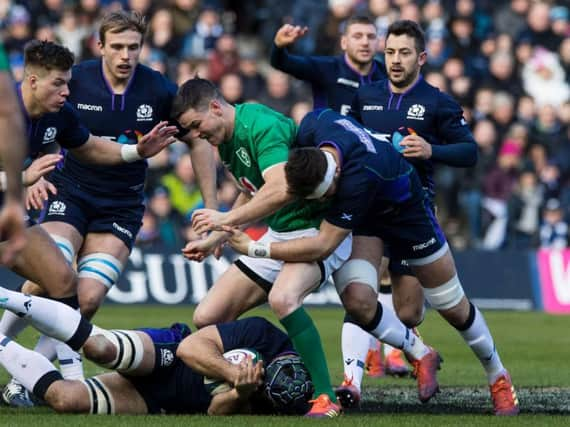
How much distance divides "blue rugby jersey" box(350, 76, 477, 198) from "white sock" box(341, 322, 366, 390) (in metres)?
1.26

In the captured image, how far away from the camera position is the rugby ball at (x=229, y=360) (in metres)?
8.60

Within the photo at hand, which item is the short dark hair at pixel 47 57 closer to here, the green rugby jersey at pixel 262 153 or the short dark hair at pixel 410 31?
the green rugby jersey at pixel 262 153

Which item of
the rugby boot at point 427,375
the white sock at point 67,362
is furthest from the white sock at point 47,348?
the rugby boot at point 427,375

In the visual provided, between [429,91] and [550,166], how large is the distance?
1013 centimetres

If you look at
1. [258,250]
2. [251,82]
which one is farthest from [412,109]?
[251,82]

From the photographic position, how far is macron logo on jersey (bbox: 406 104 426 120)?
10523 millimetres

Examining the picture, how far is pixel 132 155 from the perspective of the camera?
9.95 metres

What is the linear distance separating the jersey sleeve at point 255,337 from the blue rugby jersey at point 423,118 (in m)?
2.12

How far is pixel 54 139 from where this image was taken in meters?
9.72

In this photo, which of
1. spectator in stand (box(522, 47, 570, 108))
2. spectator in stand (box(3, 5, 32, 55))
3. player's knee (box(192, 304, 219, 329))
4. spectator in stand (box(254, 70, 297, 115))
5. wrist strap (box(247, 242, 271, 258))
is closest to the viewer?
wrist strap (box(247, 242, 271, 258))

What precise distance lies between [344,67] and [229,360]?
4.19 meters

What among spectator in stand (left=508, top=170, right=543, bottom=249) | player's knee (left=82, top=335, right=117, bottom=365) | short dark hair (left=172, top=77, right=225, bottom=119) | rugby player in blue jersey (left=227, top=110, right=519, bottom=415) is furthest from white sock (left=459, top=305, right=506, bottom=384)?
spectator in stand (left=508, top=170, right=543, bottom=249)

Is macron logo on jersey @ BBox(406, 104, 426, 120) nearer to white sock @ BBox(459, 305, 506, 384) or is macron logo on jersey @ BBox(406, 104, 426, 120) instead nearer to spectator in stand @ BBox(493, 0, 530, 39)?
white sock @ BBox(459, 305, 506, 384)

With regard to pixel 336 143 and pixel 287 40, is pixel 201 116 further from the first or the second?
pixel 287 40
